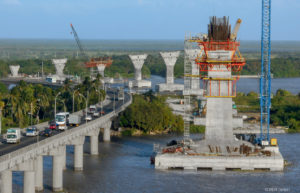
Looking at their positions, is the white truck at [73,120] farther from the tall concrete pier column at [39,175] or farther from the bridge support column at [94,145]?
the tall concrete pier column at [39,175]

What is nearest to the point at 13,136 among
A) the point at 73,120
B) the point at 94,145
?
the point at 73,120

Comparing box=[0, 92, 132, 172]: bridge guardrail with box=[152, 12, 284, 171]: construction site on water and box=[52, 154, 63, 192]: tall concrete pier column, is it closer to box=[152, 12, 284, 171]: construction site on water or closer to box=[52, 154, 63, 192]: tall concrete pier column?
box=[52, 154, 63, 192]: tall concrete pier column

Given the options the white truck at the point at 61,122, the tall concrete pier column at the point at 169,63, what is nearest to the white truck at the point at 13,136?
the white truck at the point at 61,122

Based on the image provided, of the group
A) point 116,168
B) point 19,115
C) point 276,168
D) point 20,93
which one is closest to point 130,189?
point 116,168

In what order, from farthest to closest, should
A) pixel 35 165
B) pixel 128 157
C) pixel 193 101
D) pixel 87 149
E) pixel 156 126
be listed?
pixel 193 101 < pixel 156 126 < pixel 87 149 < pixel 128 157 < pixel 35 165

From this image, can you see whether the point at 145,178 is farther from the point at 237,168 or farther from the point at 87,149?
the point at 87,149

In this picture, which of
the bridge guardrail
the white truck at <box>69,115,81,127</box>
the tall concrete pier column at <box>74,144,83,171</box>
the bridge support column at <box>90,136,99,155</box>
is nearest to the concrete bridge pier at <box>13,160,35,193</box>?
the bridge guardrail
